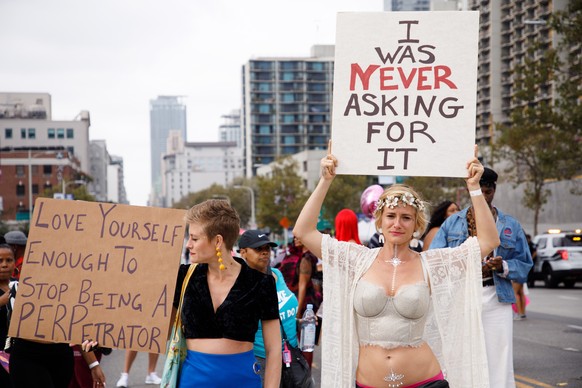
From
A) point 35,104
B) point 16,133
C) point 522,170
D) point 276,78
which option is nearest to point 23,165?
point 16,133

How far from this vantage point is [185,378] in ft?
14.3

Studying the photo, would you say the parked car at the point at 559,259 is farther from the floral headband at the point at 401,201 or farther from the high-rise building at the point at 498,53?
the high-rise building at the point at 498,53

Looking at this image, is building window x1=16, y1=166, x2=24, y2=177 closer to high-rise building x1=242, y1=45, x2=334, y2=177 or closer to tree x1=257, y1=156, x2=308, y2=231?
tree x1=257, y1=156, x2=308, y2=231

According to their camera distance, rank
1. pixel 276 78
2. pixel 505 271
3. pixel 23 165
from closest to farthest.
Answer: pixel 505 271 < pixel 23 165 < pixel 276 78

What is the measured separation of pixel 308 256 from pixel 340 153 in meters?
4.88

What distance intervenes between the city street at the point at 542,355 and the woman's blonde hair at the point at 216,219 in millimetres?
5806

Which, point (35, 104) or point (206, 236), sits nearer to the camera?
point (206, 236)

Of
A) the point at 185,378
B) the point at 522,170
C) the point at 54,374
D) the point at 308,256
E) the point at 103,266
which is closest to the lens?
the point at 185,378

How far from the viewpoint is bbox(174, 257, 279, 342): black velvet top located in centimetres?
436

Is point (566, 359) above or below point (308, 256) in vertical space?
below

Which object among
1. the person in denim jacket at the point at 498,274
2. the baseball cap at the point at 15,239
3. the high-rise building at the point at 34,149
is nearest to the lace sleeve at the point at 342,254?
the person in denim jacket at the point at 498,274

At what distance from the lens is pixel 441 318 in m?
4.56

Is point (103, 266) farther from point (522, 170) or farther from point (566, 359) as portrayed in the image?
point (522, 170)

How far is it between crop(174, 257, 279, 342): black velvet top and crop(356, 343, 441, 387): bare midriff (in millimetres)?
535
